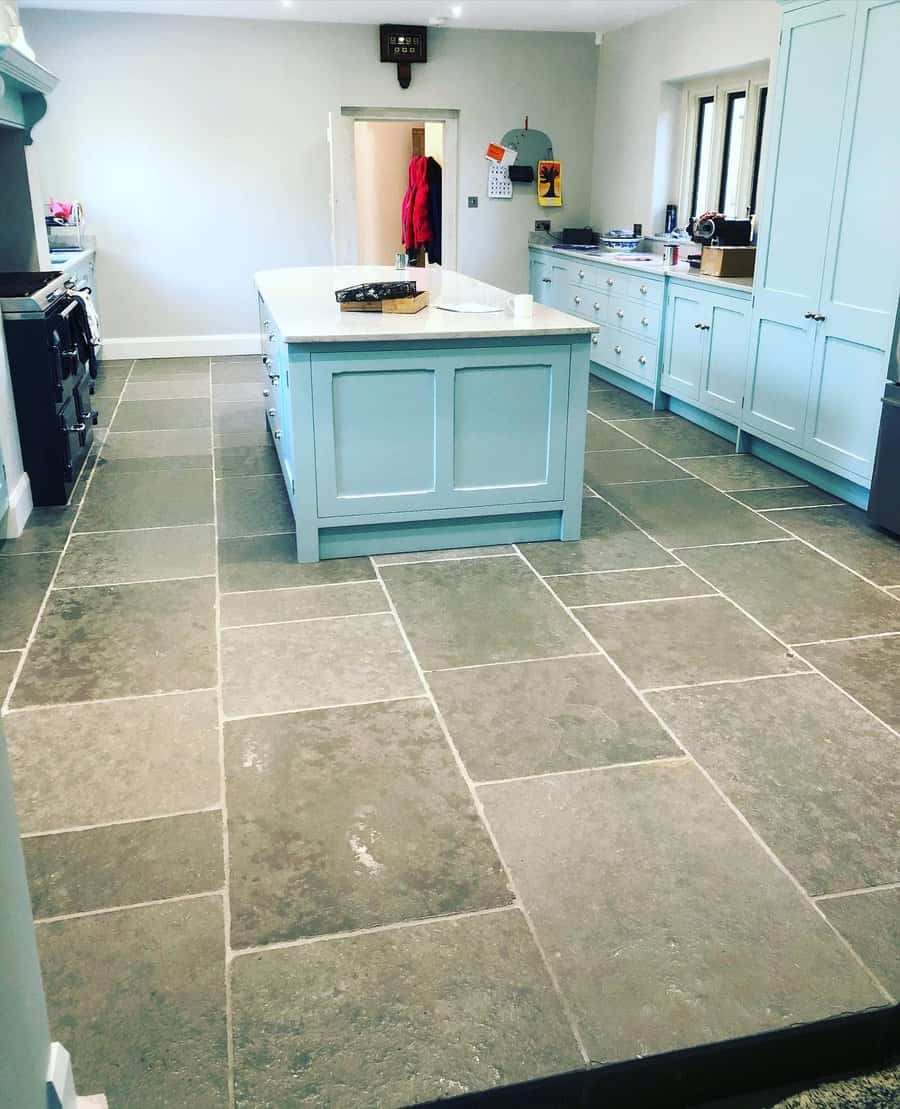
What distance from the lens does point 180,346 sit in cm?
759

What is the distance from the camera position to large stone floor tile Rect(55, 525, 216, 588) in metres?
3.43

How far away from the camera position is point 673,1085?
156cm

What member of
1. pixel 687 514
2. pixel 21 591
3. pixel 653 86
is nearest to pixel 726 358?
pixel 687 514

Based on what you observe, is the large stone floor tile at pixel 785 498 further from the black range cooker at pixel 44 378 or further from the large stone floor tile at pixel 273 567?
the black range cooker at pixel 44 378

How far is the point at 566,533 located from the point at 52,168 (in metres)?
5.35

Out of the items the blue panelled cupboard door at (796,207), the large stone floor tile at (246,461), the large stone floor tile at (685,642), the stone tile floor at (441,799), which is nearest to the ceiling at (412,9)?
the blue panelled cupboard door at (796,207)

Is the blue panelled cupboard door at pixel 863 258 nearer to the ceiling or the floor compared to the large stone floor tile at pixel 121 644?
nearer to the ceiling

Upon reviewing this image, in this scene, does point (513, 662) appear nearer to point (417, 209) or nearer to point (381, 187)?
point (417, 209)

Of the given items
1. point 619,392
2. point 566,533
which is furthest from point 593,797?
point 619,392

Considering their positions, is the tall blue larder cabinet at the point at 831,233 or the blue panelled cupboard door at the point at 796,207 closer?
the tall blue larder cabinet at the point at 831,233

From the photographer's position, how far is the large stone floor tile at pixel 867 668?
259 cm

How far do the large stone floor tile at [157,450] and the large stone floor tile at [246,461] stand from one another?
3.3 inches

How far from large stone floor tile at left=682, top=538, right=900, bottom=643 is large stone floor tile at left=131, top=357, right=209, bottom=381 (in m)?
4.52

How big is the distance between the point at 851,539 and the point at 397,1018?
2.89 metres
